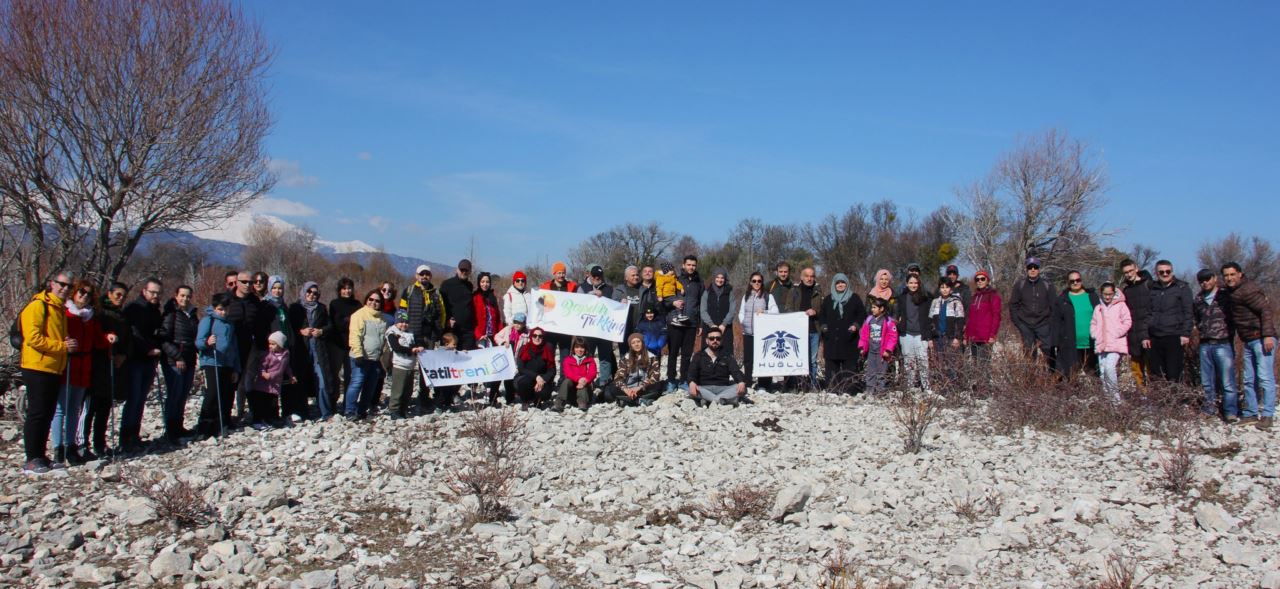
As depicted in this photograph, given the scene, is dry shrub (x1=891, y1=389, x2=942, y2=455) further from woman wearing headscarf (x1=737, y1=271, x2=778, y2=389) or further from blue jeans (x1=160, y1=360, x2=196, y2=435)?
blue jeans (x1=160, y1=360, x2=196, y2=435)

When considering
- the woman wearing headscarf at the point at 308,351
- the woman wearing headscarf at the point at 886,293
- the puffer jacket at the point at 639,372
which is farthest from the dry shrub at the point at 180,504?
the woman wearing headscarf at the point at 886,293

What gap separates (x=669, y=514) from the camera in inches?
278

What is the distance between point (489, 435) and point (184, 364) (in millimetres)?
3462

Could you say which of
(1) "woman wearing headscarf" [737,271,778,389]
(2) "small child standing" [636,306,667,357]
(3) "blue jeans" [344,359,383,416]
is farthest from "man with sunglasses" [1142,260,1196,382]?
(3) "blue jeans" [344,359,383,416]

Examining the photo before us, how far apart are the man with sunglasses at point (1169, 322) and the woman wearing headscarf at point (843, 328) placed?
3.52 meters

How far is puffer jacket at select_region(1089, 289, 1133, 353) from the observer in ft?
34.5

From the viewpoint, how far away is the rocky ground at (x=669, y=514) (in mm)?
5891

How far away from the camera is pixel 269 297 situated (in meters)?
10.1

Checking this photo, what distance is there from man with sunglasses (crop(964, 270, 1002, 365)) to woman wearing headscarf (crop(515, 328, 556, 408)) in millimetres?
5665

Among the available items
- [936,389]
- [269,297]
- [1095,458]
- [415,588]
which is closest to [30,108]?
[269,297]

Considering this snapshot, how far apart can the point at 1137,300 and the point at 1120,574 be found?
6.01 m

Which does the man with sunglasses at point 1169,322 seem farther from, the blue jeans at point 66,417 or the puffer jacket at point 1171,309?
the blue jeans at point 66,417

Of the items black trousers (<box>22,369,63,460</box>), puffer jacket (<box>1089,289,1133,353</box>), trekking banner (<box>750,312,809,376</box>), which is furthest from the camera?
trekking banner (<box>750,312,809,376</box>)

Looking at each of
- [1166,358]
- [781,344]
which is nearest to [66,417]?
[781,344]
